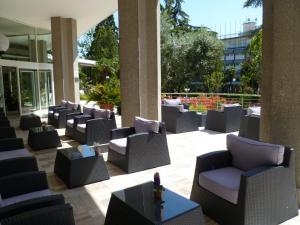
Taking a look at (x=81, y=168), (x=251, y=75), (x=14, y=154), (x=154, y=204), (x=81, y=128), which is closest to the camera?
(x=154, y=204)

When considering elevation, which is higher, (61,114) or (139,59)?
(139,59)

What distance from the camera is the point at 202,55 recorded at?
20.2 m

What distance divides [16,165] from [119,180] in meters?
1.55

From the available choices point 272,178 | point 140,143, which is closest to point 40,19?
point 140,143

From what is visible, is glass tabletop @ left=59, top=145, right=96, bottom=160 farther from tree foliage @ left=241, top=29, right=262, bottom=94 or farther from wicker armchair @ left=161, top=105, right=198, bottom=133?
tree foliage @ left=241, top=29, right=262, bottom=94

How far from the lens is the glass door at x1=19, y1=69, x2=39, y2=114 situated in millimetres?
13016

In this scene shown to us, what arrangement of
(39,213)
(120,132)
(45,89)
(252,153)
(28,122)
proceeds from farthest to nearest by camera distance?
(45,89), (28,122), (120,132), (252,153), (39,213)

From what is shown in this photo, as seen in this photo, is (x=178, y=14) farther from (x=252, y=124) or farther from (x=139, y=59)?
(x=252, y=124)

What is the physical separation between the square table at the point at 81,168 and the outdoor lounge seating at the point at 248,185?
1600 mm

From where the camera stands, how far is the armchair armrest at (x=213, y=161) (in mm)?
3229

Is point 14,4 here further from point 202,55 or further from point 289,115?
point 202,55

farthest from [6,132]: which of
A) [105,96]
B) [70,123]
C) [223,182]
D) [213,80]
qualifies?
[213,80]

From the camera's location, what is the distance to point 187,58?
20141mm

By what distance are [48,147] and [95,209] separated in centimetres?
350
